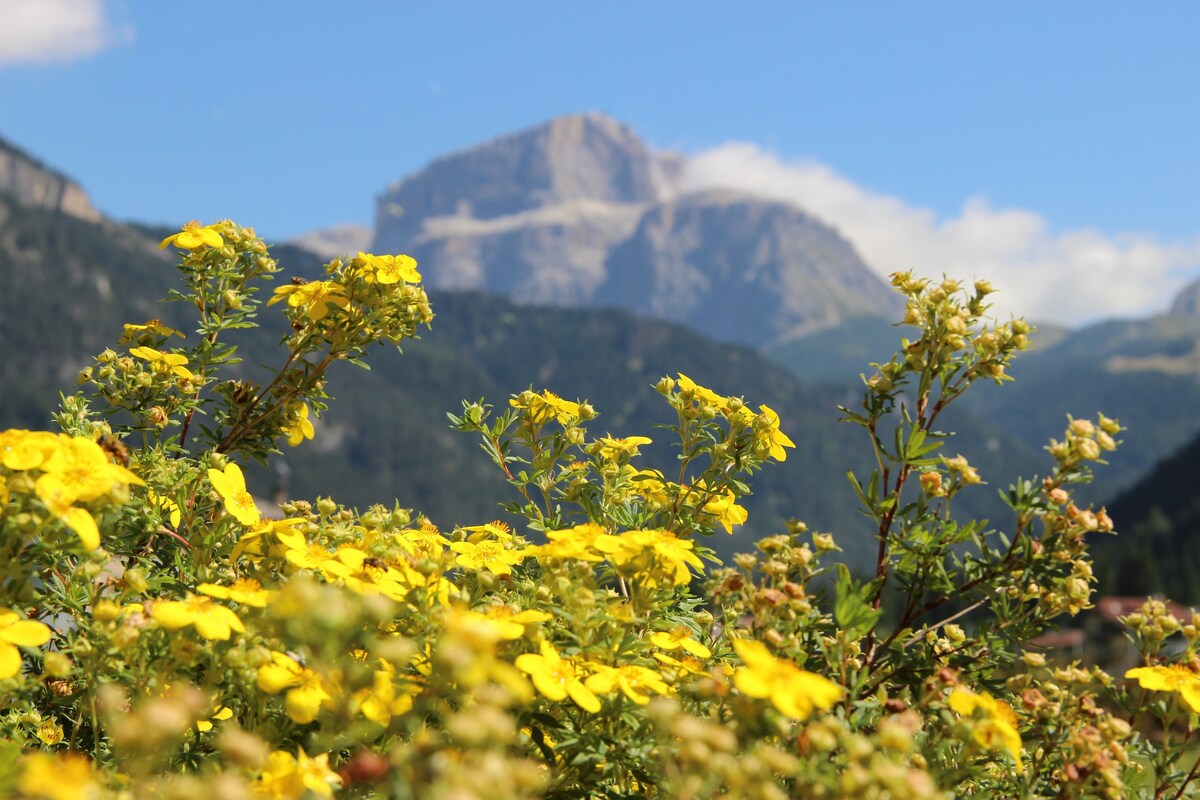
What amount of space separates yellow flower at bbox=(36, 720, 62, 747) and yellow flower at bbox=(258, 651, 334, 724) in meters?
1.04

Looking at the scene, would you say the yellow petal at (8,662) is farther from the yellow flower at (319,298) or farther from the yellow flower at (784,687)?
the yellow flower at (319,298)

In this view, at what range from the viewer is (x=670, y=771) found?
1878 millimetres

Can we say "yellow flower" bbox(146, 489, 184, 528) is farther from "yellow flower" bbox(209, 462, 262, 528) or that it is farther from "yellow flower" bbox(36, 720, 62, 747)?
"yellow flower" bbox(36, 720, 62, 747)

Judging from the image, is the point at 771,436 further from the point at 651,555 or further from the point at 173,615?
the point at 173,615

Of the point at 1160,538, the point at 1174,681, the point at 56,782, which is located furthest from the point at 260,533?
the point at 1160,538

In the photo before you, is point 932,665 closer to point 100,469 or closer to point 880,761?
point 880,761

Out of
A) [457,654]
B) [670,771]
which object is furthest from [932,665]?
[457,654]

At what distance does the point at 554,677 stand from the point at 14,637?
1.24 metres

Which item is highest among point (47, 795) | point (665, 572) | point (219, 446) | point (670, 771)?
point (219, 446)

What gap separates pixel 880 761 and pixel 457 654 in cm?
93

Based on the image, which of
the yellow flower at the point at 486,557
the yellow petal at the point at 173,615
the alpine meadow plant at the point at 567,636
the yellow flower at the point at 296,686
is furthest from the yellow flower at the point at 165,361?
the yellow flower at the point at 296,686

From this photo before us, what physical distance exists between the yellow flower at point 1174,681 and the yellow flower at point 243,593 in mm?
2371

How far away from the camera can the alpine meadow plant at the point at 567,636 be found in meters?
1.94

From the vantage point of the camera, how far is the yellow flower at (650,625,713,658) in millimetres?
2644
